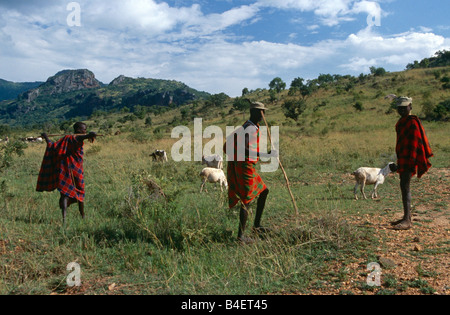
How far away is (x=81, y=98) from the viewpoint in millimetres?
157500

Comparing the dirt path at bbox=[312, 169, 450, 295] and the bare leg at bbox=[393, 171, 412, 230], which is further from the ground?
the bare leg at bbox=[393, 171, 412, 230]

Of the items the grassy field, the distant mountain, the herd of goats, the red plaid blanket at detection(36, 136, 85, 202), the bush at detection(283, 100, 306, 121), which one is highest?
the distant mountain

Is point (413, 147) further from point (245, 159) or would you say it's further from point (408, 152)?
point (245, 159)

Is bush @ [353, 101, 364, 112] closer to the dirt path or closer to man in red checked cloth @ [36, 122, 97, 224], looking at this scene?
the dirt path

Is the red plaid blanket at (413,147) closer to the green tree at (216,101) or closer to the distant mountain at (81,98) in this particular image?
the green tree at (216,101)

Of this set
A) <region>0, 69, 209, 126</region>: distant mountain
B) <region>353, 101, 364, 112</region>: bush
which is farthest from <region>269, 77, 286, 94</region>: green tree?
<region>0, 69, 209, 126</region>: distant mountain

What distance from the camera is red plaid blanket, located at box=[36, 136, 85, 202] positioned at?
17.5 feet

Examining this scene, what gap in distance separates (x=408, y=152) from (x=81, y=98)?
561ft

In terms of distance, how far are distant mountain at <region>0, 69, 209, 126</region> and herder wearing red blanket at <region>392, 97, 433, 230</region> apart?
385 feet

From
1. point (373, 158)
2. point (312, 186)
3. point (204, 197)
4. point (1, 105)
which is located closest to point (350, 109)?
point (373, 158)

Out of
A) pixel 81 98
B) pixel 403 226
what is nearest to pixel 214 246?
pixel 403 226

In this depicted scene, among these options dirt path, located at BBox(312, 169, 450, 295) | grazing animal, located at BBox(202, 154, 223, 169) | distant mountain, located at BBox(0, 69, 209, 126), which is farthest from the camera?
distant mountain, located at BBox(0, 69, 209, 126)

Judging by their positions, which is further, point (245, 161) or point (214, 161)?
point (214, 161)

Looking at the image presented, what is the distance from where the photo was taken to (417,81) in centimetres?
3888
